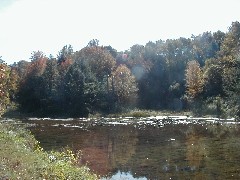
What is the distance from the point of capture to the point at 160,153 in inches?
1097

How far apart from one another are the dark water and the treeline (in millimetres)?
24408

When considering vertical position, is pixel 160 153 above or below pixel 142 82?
below

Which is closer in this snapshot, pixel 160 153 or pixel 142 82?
pixel 160 153

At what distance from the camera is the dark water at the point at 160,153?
69.5 feet

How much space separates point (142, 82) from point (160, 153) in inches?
2987

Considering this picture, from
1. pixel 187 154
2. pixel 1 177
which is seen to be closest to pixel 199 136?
pixel 187 154

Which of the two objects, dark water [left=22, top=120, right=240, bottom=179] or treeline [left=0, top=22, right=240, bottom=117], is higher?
treeline [left=0, top=22, right=240, bottom=117]

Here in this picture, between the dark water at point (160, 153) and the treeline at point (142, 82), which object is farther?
the treeline at point (142, 82)

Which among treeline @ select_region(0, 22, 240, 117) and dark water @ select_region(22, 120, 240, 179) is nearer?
dark water @ select_region(22, 120, 240, 179)

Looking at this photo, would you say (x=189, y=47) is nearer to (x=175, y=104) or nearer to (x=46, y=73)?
(x=175, y=104)

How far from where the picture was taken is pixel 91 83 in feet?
286

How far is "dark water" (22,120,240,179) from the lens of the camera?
834 inches

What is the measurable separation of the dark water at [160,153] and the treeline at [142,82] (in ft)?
80.1

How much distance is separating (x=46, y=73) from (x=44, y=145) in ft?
203
